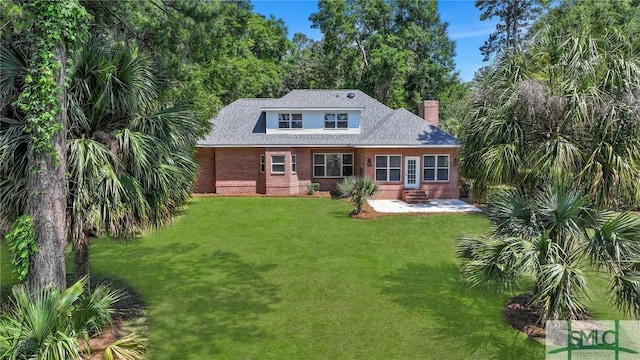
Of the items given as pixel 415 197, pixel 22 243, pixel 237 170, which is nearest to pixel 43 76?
pixel 22 243

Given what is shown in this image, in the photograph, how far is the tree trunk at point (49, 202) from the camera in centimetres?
656

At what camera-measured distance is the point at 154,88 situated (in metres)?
8.34

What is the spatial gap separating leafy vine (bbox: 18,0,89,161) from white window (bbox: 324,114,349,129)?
62.9ft

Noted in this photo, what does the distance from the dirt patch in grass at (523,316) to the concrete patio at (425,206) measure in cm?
1019

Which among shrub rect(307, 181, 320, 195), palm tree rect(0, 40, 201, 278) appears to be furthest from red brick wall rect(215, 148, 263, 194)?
palm tree rect(0, 40, 201, 278)

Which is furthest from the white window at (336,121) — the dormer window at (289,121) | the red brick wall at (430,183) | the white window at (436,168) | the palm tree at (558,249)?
the palm tree at (558,249)

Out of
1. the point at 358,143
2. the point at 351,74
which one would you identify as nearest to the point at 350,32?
the point at 351,74

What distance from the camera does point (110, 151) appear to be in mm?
7500

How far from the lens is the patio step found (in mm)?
22156

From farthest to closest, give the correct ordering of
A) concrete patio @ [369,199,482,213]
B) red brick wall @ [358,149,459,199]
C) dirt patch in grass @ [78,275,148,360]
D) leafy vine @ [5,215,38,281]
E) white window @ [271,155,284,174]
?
white window @ [271,155,284,174]
red brick wall @ [358,149,459,199]
concrete patio @ [369,199,482,213]
dirt patch in grass @ [78,275,148,360]
leafy vine @ [5,215,38,281]

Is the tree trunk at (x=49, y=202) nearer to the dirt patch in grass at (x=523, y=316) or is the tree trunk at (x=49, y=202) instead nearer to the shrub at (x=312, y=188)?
the dirt patch in grass at (x=523, y=316)

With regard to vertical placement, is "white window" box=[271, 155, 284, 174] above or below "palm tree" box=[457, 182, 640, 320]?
above

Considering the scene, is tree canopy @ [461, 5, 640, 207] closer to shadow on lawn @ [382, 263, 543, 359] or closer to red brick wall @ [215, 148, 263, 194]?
shadow on lawn @ [382, 263, 543, 359]

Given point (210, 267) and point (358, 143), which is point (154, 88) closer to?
point (210, 267)
